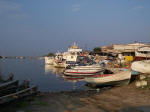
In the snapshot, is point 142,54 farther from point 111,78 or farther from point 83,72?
point 111,78

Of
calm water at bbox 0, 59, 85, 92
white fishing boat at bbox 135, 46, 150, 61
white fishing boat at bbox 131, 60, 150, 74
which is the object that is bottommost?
calm water at bbox 0, 59, 85, 92

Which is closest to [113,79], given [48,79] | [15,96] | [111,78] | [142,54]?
[111,78]

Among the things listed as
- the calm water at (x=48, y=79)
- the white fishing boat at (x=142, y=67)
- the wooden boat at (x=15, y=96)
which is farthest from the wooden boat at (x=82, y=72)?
the wooden boat at (x=15, y=96)

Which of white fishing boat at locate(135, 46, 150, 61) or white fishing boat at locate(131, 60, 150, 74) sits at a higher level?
white fishing boat at locate(135, 46, 150, 61)

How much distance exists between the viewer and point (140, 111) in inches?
335

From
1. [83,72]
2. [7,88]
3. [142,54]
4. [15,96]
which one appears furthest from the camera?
[142,54]

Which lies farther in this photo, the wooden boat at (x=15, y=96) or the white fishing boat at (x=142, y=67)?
the white fishing boat at (x=142, y=67)

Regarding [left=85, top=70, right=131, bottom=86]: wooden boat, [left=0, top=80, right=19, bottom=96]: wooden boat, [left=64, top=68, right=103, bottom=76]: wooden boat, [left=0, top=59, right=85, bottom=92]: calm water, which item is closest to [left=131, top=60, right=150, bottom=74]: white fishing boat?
[left=85, top=70, right=131, bottom=86]: wooden boat

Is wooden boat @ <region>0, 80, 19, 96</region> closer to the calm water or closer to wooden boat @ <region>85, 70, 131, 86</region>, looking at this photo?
the calm water

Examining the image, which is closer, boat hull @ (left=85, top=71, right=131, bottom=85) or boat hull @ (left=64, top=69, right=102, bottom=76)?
boat hull @ (left=85, top=71, right=131, bottom=85)

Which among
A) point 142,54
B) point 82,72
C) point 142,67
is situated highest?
point 142,54

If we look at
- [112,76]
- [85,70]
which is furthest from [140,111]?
[85,70]

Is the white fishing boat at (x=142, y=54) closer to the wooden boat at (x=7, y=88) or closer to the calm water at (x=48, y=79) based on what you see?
the calm water at (x=48, y=79)

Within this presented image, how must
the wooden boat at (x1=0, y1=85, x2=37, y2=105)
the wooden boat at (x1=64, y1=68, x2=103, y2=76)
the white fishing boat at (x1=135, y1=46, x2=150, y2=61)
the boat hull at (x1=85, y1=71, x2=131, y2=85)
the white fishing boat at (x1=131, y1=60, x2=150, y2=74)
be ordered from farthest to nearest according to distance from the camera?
the white fishing boat at (x1=135, y1=46, x2=150, y2=61)
the wooden boat at (x1=64, y1=68, x2=103, y2=76)
the white fishing boat at (x1=131, y1=60, x2=150, y2=74)
the boat hull at (x1=85, y1=71, x2=131, y2=85)
the wooden boat at (x1=0, y1=85, x2=37, y2=105)
